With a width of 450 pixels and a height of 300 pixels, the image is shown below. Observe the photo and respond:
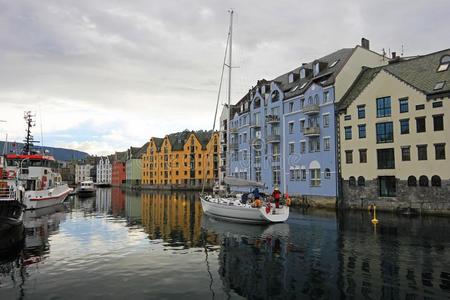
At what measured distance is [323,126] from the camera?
5062 cm

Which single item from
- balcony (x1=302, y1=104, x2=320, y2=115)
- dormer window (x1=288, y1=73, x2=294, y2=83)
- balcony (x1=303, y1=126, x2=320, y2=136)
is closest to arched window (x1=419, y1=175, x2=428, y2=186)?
balcony (x1=303, y1=126, x2=320, y2=136)

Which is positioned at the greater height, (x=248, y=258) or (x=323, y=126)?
(x=323, y=126)

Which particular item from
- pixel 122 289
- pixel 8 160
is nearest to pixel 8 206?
pixel 122 289

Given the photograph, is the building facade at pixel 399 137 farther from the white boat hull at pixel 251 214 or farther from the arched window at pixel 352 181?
the white boat hull at pixel 251 214

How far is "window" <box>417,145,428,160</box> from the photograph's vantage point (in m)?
39.3

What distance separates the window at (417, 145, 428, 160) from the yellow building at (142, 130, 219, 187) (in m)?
72.2

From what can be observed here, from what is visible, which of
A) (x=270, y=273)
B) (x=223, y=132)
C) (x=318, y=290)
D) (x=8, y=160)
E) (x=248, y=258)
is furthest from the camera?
(x=223, y=132)

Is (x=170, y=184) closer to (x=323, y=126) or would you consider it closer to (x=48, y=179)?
(x=48, y=179)

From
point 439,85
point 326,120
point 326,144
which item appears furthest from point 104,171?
point 439,85

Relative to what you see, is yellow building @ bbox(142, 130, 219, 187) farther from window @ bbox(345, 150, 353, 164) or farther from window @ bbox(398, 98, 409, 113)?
window @ bbox(398, 98, 409, 113)

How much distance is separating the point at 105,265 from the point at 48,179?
38082 millimetres

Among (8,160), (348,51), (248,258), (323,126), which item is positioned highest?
(348,51)

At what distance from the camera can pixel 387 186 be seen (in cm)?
4347

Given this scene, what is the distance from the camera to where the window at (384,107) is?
43.1 meters
